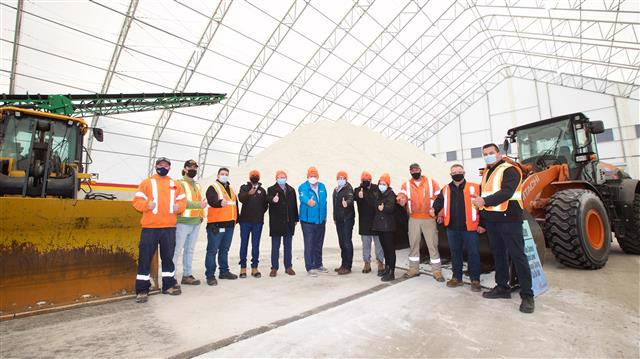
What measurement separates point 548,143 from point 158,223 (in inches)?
253

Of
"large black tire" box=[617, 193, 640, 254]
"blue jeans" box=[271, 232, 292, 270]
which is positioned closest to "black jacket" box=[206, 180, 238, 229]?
"blue jeans" box=[271, 232, 292, 270]

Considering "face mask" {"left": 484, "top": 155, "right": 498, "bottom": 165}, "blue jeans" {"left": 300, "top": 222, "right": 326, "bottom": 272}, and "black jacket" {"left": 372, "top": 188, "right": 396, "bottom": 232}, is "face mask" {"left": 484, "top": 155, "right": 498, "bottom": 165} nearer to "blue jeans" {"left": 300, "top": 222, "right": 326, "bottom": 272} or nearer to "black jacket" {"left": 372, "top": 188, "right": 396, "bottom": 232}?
"black jacket" {"left": 372, "top": 188, "right": 396, "bottom": 232}

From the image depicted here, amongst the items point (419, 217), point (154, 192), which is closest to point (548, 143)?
point (419, 217)

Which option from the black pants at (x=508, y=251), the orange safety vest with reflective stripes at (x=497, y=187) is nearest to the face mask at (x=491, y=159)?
the orange safety vest with reflective stripes at (x=497, y=187)

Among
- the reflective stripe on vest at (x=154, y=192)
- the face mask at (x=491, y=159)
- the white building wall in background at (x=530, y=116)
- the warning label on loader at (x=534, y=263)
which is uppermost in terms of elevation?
the white building wall in background at (x=530, y=116)

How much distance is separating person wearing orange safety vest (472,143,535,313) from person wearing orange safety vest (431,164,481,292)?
1.05 ft

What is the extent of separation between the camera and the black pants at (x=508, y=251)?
291 cm

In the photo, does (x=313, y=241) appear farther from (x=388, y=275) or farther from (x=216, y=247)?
(x=216, y=247)

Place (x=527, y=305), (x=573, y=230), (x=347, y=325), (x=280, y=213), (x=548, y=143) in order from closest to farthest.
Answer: (x=347, y=325), (x=527, y=305), (x=573, y=230), (x=280, y=213), (x=548, y=143)

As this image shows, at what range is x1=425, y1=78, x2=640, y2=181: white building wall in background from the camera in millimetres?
19391

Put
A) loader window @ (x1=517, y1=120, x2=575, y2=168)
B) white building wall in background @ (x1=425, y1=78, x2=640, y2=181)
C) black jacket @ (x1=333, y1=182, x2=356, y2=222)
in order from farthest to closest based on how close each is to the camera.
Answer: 1. white building wall in background @ (x1=425, y1=78, x2=640, y2=181)
2. loader window @ (x1=517, y1=120, x2=575, y2=168)
3. black jacket @ (x1=333, y1=182, x2=356, y2=222)

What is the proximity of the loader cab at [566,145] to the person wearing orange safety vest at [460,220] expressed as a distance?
2.57 meters

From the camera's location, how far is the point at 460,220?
3723 millimetres

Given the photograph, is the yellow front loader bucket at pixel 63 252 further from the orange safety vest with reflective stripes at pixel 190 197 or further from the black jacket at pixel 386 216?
the black jacket at pixel 386 216
